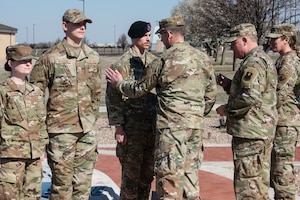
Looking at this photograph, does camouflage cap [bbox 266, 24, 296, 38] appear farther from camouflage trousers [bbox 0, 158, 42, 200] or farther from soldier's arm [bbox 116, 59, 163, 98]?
camouflage trousers [bbox 0, 158, 42, 200]

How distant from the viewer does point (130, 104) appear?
5.47m

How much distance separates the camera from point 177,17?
5.05 meters

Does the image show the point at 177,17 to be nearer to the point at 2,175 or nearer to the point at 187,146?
the point at 187,146

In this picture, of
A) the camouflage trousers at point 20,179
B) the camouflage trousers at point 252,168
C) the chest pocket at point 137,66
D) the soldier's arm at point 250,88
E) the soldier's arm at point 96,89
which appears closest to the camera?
the camouflage trousers at point 20,179

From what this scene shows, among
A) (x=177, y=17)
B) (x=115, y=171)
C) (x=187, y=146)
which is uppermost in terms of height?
(x=177, y=17)

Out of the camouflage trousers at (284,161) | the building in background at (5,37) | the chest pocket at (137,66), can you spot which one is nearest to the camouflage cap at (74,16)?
the chest pocket at (137,66)

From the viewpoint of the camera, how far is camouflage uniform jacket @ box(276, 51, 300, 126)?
595 centimetres

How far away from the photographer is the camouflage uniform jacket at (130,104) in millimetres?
5426

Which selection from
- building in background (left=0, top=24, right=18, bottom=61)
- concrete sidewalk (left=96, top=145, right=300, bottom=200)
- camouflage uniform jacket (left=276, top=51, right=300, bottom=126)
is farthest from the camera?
building in background (left=0, top=24, right=18, bottom=61)

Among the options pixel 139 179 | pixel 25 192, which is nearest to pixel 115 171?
pixel 139 179

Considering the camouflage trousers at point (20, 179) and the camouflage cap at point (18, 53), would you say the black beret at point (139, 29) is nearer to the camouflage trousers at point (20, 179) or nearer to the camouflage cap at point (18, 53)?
the camouflage cap at point (18, 53)

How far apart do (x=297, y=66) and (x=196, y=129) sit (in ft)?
6.04

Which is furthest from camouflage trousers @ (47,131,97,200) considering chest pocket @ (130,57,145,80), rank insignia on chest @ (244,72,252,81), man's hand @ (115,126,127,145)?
rank insignia on chest @ (244,72,252,81)

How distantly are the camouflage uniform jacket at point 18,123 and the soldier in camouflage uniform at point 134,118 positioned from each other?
869mm
